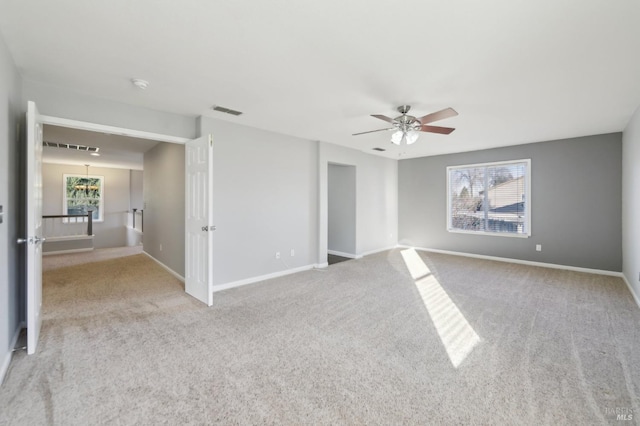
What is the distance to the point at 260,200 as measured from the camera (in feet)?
15.0

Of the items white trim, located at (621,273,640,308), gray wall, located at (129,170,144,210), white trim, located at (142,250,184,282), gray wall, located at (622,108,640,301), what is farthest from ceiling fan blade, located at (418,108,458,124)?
gray wall, located at (129,170,144,210)

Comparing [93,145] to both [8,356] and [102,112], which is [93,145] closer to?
[102,112]

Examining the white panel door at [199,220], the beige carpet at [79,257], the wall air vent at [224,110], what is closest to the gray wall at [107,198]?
the beige carpet at [79,257]

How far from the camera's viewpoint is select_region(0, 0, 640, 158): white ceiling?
1820 mm

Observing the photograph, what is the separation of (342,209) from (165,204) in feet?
12.3

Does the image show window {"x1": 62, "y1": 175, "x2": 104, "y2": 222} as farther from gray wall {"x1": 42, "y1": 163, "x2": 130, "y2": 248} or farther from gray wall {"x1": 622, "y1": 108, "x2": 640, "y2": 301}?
gray wall {"x1": 622, "y1": 108, "x2": 640, "y2": 301}

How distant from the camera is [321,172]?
5.48 metres

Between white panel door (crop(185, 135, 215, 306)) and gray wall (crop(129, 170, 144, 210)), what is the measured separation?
6.96 m

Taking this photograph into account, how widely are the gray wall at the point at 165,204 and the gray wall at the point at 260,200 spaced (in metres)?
0.97

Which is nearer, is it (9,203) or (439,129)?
(9,203)

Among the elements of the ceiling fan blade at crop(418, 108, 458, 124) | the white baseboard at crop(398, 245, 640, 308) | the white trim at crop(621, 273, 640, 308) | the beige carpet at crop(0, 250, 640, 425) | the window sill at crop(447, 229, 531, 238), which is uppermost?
the ceiling fan blade at crop(418, 108, 458, 124)

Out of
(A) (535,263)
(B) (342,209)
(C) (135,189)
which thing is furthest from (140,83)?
(C) (135,189)

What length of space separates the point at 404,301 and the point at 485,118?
283 centimetres

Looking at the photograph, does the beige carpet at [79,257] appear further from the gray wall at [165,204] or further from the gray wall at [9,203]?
the gray wall at [9,203]
